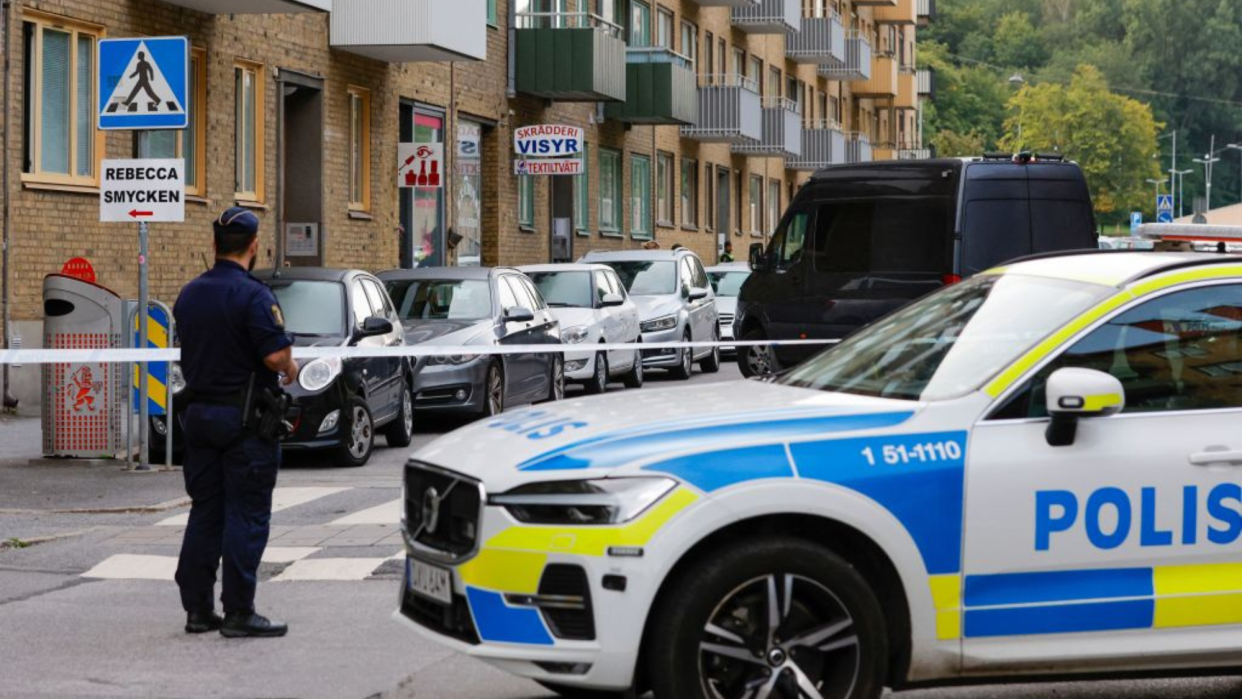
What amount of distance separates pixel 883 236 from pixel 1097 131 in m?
108

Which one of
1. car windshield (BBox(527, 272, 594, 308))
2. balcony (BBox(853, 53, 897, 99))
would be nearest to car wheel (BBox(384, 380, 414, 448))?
car windshield (BBox(527, 272, 594, 308))

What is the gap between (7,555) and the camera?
35.3 feet

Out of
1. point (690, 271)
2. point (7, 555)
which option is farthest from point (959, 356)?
point (690, 271)

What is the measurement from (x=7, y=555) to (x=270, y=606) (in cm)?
232

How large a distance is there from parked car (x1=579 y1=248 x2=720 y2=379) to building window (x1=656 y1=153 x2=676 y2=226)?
16.4m

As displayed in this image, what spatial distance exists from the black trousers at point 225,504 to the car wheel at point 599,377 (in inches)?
578

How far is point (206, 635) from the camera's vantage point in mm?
8422

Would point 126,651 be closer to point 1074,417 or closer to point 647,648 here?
point 647,648

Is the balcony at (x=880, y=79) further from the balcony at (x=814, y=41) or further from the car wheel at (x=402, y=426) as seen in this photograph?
the car wheel at (x=402, y=426)

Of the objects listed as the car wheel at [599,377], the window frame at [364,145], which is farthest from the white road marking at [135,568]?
the window frame at [364,145]

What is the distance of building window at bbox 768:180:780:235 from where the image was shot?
59.3 m

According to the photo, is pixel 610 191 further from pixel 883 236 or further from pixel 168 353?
pixel 168 353

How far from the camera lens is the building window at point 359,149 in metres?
28.4

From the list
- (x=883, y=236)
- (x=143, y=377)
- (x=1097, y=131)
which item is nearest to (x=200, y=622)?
(x=143, y=377)
